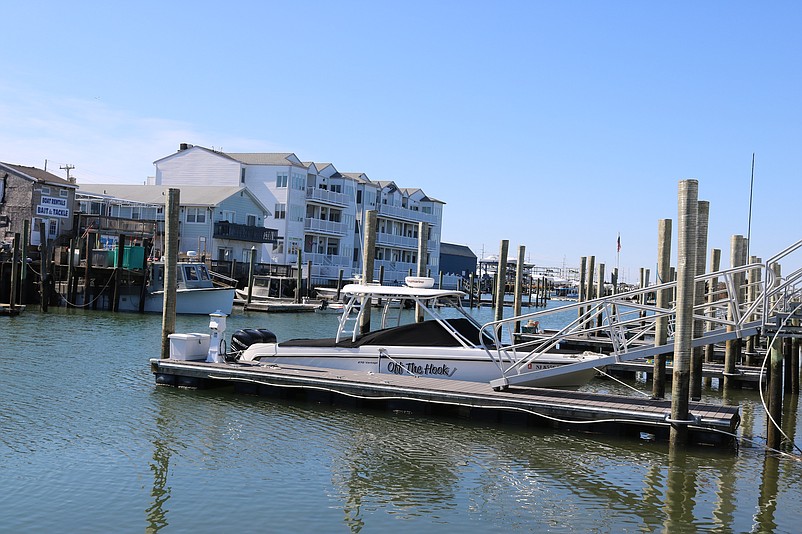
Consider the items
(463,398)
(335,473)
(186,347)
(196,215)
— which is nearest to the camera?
(335,473)

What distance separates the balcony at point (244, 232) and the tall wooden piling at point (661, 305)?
45.0m

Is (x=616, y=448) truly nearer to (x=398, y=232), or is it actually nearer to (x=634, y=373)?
(x=634, y=373)

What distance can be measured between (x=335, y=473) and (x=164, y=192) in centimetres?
5422

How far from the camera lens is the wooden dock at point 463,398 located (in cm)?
1505

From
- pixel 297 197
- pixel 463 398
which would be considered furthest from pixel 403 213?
pixel 463 398

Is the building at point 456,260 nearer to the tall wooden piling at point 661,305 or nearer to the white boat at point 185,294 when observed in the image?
the white boat at point 185,294

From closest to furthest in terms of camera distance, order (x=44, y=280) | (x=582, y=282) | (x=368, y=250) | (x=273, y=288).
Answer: (x=368, y=250) → (x=582, y=282) → (x=44, y=280) → (x=273, y=288)

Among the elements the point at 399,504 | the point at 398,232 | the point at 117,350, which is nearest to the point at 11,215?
the point at 117,350

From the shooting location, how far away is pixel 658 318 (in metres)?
17.4

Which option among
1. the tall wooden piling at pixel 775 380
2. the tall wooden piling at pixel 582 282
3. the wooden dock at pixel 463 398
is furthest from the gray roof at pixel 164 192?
the tall wooden piling at pixel 775 380

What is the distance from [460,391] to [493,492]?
4.30 metres

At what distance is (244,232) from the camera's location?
6500 cm

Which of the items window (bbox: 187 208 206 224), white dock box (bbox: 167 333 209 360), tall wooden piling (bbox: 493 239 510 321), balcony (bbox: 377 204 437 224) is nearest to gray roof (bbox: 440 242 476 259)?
balcony (bbox: 377 204 437 224)

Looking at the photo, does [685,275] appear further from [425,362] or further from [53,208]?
[53,208]
